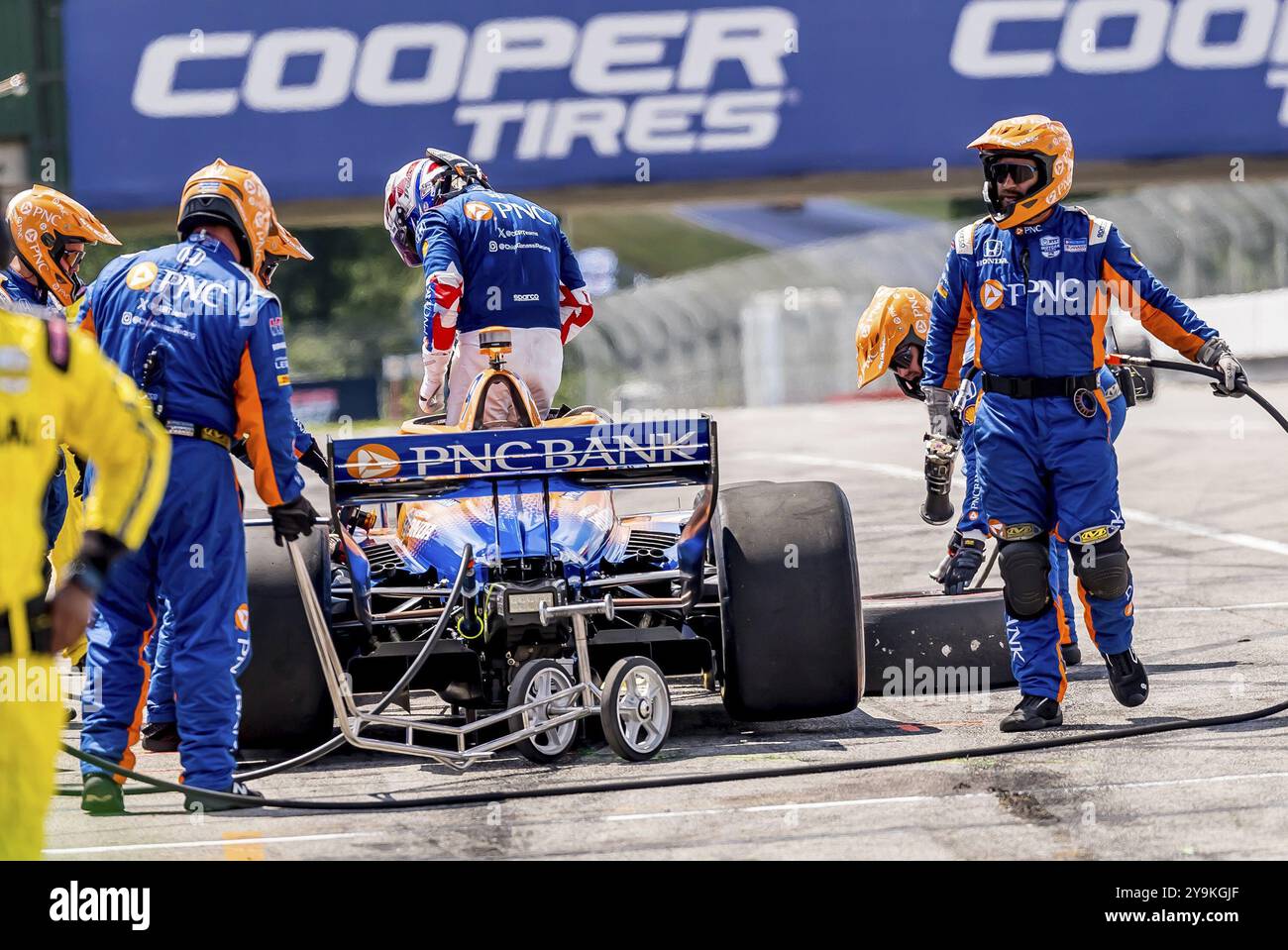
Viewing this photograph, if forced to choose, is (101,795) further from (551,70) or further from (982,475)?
(551,70)

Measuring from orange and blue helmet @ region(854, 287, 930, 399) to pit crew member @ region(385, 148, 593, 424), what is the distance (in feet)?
5.10

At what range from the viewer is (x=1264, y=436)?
19.3 meters

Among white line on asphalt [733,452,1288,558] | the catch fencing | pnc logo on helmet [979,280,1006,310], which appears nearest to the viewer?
pnc logo on helmet [979,280,1006,310]

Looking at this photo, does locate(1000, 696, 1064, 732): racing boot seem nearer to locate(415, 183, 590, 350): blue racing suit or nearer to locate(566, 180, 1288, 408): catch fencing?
locate(415, 183, 590, 350): blue racing suit

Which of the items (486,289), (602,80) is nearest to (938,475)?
(486,289)

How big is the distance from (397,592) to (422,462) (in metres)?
0.47

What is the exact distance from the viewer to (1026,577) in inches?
288

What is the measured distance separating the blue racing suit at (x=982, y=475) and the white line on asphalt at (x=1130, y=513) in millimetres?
3608

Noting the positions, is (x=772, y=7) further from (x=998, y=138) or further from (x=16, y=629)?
(x=16, y=629)

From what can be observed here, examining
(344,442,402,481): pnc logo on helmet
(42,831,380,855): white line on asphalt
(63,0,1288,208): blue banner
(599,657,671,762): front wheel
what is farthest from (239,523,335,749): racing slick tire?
(63,0,1288,208): blue banner

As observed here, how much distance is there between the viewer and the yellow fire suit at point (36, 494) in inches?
152

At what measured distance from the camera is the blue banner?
23.8 meters
